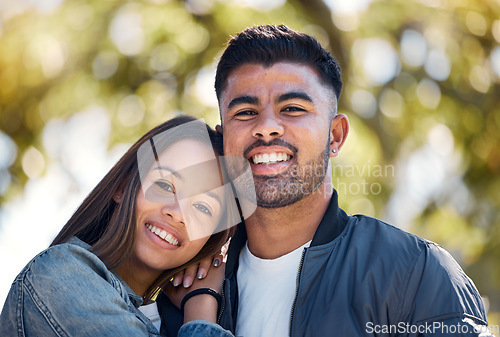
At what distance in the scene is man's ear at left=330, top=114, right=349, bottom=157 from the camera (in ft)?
9.46

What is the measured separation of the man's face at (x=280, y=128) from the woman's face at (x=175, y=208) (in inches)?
7.8

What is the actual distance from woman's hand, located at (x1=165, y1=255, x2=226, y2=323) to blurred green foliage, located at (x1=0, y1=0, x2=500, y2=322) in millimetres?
2808

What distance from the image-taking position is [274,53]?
2.82 metres

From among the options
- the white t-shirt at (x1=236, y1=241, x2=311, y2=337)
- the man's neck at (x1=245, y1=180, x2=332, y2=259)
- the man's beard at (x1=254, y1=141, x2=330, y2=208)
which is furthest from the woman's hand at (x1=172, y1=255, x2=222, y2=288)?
the man's beard at (x1=254, y1=141, x2=330, y2=208)

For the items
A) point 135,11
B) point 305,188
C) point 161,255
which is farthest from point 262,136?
point 135,11

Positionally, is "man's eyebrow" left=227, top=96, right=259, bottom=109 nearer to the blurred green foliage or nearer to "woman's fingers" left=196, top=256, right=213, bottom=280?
"woman's fingers" left=196, top=256, right=213, bottom=280

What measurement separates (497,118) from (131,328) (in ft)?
15.2

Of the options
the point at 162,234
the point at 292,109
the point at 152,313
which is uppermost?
the point at 292,109

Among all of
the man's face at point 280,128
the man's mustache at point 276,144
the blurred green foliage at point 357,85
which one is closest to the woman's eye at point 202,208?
the man's face at point 280,128

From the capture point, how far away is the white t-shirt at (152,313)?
8.75ft

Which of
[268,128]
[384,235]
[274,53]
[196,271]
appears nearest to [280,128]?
[268,128]

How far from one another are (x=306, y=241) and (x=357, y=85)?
3454 mm

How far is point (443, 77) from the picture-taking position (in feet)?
19.5

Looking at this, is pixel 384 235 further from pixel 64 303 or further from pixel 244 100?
pixel 64 303
